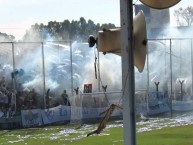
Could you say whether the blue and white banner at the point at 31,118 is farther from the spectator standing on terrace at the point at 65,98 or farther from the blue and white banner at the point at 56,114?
the spectator standing on terrace at the point at 65,98

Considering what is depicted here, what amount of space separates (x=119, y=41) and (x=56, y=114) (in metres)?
23.5

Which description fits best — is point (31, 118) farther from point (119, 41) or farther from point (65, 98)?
point (119, 41)

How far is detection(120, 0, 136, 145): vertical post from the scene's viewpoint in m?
3.29

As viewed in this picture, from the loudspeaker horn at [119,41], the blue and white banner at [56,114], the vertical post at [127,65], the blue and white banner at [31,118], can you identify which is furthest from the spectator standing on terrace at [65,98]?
the vertical post at [127,65]

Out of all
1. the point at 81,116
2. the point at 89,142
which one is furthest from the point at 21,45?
the point at 89,142

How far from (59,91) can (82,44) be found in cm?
395

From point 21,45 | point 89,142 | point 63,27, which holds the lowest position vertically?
point 89,142

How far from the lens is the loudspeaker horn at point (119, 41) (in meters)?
3.44

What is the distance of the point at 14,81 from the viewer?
27.2 m

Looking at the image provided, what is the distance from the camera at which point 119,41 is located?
3.51 metres

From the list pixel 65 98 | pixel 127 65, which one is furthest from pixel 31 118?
→ pixel 127 65

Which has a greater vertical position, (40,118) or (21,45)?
(21,45)

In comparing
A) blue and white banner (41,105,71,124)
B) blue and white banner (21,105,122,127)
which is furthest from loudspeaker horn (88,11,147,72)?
blue and white banner (41,105,71,124)

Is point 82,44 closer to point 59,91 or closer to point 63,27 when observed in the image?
point 59,91
